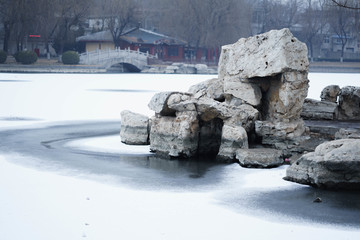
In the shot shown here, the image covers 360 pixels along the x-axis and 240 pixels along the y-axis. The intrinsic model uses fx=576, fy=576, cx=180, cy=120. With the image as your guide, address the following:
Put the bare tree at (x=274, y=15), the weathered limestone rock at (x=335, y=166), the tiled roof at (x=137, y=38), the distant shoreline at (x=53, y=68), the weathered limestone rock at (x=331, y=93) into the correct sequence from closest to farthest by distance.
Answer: the weathered limestone rock at (x=335, y=166), the weathered limestone rock at (x=331, y=93), the distant shoreline at (x=53, y=68), the tiled roof at (x=137, y=38), the bare tree at (x=274, y=15)

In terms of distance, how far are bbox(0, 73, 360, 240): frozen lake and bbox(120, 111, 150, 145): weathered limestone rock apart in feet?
1.22

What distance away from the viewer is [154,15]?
2950 inches

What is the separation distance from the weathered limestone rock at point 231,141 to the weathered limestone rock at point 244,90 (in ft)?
4.30

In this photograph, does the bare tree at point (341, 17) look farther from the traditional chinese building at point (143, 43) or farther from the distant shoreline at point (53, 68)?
the traditional chinese building at point (143, 43)

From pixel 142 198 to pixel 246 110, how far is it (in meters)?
4.89

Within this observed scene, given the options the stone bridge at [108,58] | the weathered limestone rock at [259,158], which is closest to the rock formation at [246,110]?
the weathered limestone rock at [259,158]

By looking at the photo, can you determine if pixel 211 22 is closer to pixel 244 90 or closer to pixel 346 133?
pixel 244 90

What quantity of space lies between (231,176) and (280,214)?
8.73 ft

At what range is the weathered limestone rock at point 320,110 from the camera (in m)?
15.8

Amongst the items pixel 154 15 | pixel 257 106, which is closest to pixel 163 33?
pixel 154 15

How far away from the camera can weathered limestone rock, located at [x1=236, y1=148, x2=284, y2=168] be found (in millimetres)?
12164

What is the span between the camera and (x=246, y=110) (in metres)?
13.8

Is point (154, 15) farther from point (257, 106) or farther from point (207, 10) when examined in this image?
point (257, 106)

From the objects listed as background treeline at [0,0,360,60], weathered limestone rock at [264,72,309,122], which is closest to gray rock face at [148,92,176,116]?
weathered limestone rock at [264,72,309,122]
